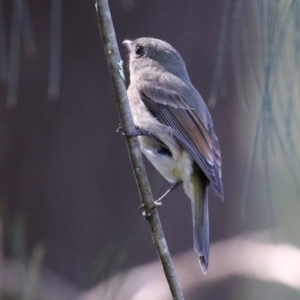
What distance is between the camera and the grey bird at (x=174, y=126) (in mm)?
2537

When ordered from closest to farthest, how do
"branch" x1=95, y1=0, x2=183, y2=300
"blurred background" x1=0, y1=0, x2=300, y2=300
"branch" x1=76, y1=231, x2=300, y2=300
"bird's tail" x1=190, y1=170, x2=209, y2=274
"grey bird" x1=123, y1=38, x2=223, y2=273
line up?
"branch" x1=95, y1=0, x2=183, y2=300
"bird's tail" x1=190, y1=170, x2=209, y2=274
"grey bird" x1=123, y1=38, x2=223, y2=273
"branch" x1=76, y1=231, x2=300, y2=300
"blurred background" x1=0, y1=0, x2=300, y2=300

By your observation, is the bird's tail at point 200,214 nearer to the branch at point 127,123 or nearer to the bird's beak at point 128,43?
the branch at point 127,123

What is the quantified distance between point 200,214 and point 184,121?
0.50m

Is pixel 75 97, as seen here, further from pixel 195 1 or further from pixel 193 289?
pixel 193 289

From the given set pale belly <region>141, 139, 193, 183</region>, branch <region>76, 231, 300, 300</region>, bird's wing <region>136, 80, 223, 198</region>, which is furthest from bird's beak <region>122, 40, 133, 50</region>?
branch <region>76, 231, 300, 300</region>

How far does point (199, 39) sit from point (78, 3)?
685 mm

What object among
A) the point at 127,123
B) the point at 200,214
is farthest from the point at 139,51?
the point at 127,123

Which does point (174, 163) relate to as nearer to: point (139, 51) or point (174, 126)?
point (174, 126)

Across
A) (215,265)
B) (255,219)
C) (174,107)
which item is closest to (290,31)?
(174,107)

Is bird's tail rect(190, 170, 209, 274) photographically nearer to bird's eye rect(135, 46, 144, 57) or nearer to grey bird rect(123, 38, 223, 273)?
grey bird rect(123, 38, 223, 273)

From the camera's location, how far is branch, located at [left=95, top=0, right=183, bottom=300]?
170cm

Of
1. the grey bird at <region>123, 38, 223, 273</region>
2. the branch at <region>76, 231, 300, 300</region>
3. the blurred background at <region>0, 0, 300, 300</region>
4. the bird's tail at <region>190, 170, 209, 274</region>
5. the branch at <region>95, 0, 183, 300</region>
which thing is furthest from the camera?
the blurred background at <region>0, 0, 300, 300</region>

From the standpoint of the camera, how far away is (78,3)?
321 centimetres

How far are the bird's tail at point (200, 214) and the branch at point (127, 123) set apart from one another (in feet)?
1.62
